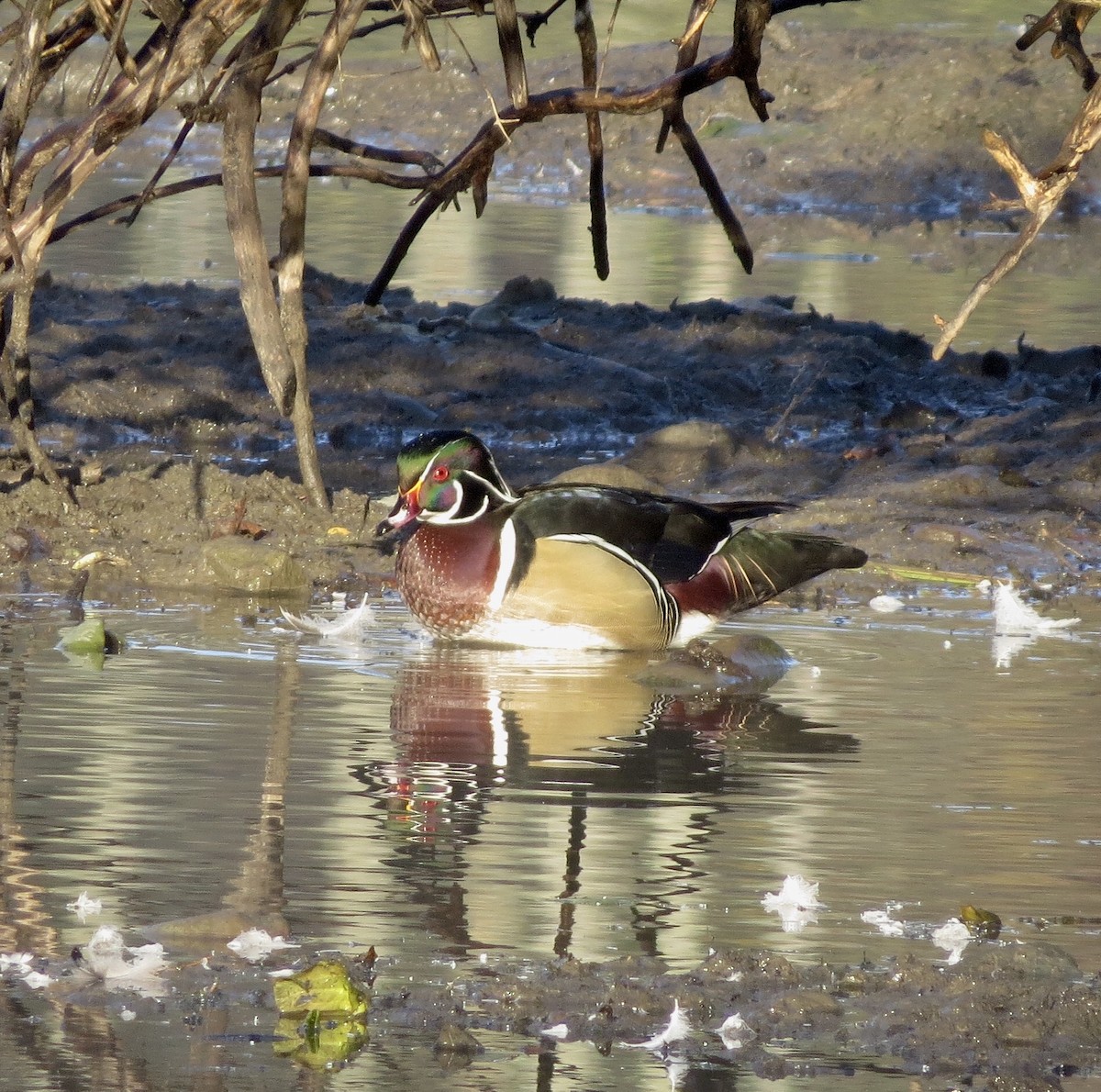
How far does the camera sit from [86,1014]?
3.36 m

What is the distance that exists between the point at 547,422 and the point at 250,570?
10.8 ft

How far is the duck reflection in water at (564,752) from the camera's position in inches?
165

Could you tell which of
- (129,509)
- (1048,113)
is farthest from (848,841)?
(1048,113)

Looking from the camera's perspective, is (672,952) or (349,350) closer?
(672,952)

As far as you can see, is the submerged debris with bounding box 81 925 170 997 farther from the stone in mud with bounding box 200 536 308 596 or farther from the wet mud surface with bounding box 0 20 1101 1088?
the stone in mud with bounding box 200 536 308 596

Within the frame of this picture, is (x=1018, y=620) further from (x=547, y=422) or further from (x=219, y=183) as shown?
(x=547, y=422)

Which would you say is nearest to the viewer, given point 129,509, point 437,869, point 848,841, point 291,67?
point 437,869

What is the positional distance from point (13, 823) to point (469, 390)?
20.7 ft

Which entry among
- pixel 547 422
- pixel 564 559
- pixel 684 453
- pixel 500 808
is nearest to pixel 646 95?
pixel 500 808

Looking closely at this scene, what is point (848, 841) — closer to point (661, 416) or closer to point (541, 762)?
point (541, 762)

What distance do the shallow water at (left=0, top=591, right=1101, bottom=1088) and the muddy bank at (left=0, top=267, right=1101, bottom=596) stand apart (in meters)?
0.81

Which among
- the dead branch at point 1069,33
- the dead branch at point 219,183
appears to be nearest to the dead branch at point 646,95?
the dead branch at point 219,183

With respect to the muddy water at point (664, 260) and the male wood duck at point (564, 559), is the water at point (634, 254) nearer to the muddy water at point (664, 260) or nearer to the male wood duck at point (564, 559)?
the muddy water at point (664, 260)

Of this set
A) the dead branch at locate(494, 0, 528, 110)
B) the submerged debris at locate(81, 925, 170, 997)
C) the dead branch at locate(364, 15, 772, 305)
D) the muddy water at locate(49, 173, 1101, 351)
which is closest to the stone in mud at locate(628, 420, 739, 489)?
the muddy water at locate(49, 173, 1101, 351)
